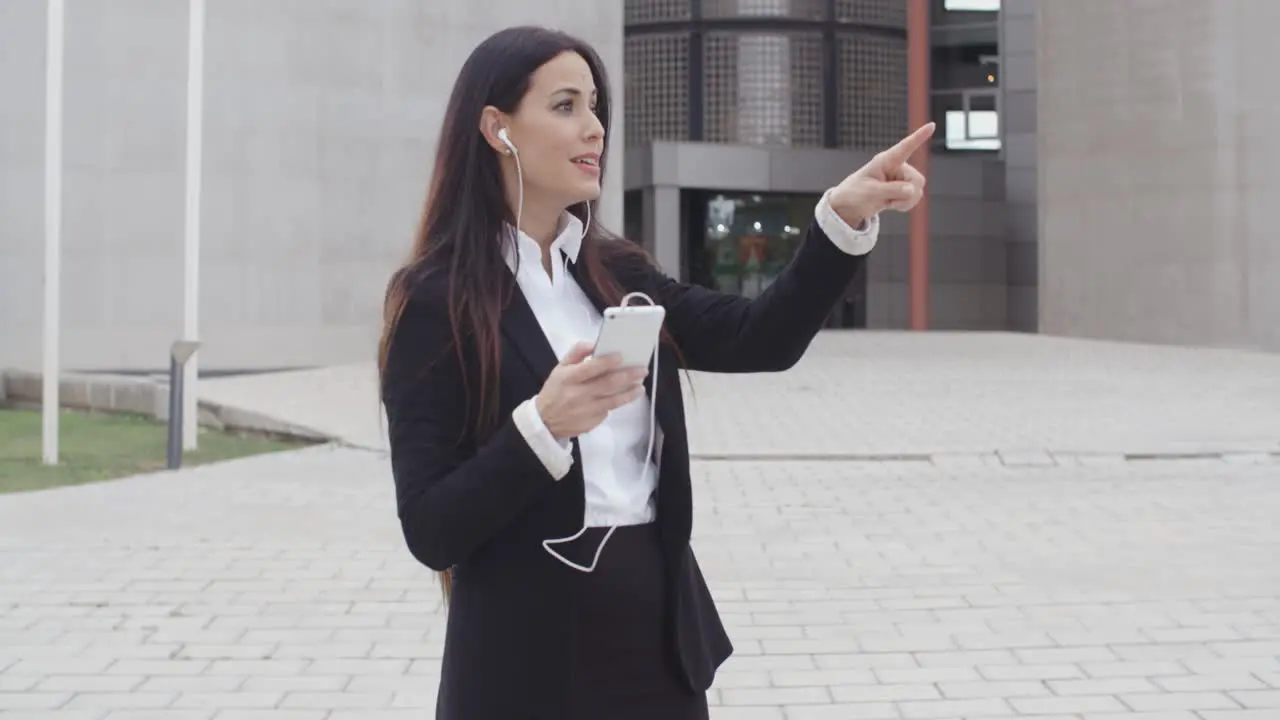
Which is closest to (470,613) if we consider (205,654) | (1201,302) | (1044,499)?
(205,654)

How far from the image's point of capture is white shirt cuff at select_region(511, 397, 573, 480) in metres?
1.89

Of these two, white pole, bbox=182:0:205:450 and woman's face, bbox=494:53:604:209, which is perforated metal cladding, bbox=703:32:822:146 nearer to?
white pole, bbox=182:0:205:450

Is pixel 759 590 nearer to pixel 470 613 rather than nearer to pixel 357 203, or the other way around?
pixel 470 613

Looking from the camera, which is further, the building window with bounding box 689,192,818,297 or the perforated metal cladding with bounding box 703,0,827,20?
the building window with bounding box 689,192,818,297

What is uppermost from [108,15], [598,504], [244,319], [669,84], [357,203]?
[669,84]

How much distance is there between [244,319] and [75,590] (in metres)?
13.7

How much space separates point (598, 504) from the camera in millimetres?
2094

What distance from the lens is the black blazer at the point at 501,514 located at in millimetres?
1948

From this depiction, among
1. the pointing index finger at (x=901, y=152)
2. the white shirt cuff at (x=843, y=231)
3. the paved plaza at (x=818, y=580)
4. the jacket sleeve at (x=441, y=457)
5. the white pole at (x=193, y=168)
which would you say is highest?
the white pole at (x=193, y=168)

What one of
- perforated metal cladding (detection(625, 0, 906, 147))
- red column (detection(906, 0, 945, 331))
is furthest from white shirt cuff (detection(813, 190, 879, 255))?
perforated metal cladding (detection(625, 0, 906, 147))

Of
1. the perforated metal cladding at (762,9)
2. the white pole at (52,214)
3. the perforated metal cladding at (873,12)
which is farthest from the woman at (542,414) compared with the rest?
the perforated metal cladding at (873,12)

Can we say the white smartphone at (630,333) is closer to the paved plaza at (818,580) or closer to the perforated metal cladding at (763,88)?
the paved plaza at (818,580)

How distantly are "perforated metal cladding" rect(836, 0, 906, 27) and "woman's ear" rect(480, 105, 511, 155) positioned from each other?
31.7m

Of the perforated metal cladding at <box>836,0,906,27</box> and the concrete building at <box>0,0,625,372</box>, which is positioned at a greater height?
the perforated metal cladding at <box>836,0,906,27</box>
